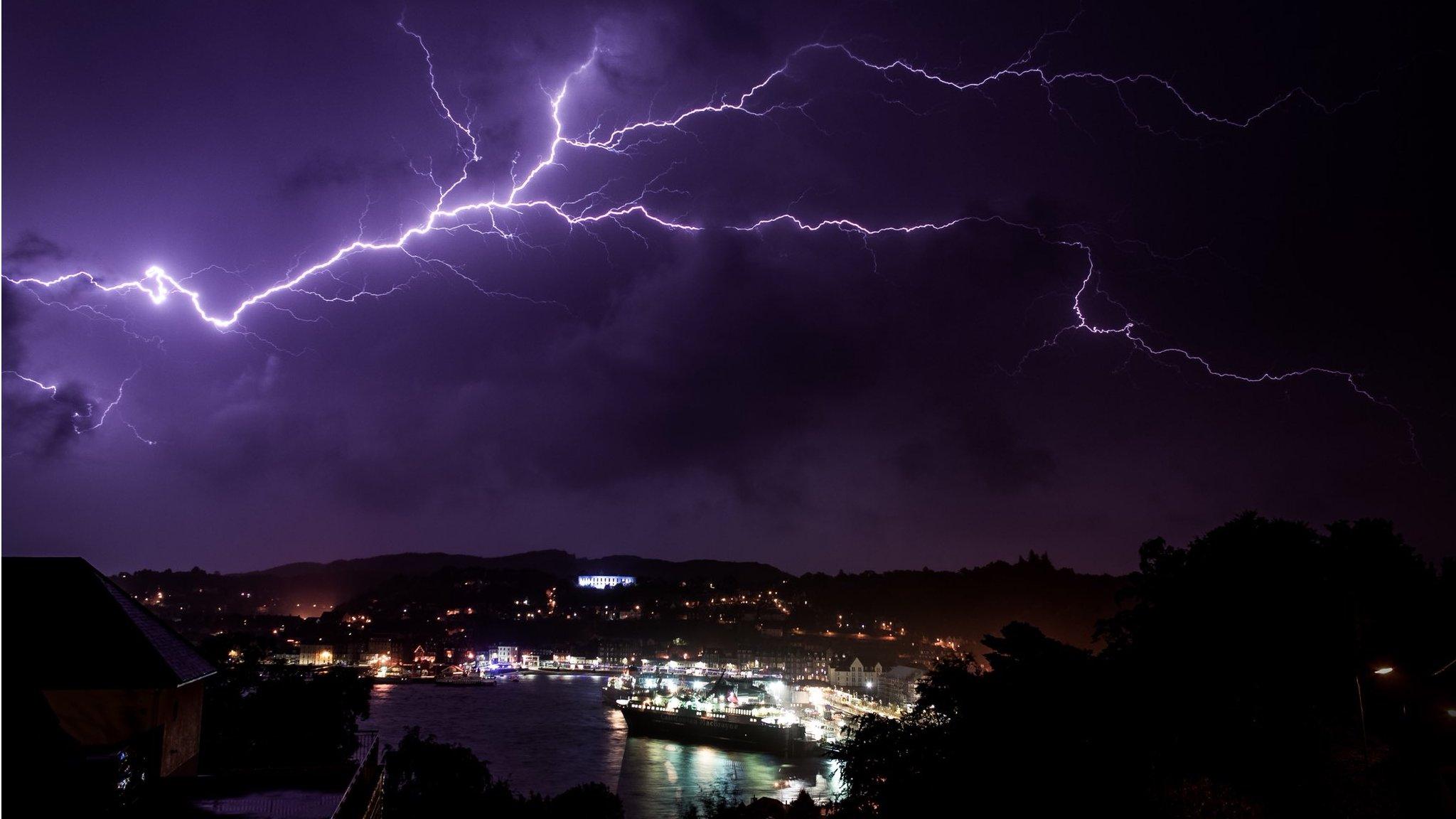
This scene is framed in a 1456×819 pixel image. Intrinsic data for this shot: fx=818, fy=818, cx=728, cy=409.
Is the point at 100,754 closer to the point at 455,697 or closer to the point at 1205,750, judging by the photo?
the point at 1205,750

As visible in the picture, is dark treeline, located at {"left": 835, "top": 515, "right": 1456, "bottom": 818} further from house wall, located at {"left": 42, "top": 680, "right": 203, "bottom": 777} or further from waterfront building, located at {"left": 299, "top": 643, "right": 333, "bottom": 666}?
waterfront building, located at {"left": 299, "top": 643, "right": 333, "bottom": 666}

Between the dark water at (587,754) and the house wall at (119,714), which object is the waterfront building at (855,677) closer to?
the dark water at (587,754)

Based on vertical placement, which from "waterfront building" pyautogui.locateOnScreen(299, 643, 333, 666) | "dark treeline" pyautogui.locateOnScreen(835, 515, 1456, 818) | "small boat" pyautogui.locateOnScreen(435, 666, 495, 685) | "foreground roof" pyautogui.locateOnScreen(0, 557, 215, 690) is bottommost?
"small boat" pyautogui.locateOnScreen(435, 666, 495, 685)

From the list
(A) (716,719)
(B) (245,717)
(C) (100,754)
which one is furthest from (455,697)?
(C) (100,754)

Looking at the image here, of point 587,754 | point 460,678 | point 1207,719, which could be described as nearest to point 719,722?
point 587,754

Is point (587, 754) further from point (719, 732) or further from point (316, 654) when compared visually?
point (316, 654)

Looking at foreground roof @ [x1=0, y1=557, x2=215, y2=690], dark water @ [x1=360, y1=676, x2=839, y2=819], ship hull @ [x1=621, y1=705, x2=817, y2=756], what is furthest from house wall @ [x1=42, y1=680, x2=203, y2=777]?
ship hull @ [x1=621, y1=705, x2=817, y2=756]

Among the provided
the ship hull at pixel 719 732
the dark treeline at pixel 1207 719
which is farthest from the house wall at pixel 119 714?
the ship hull at pixel 719 732
